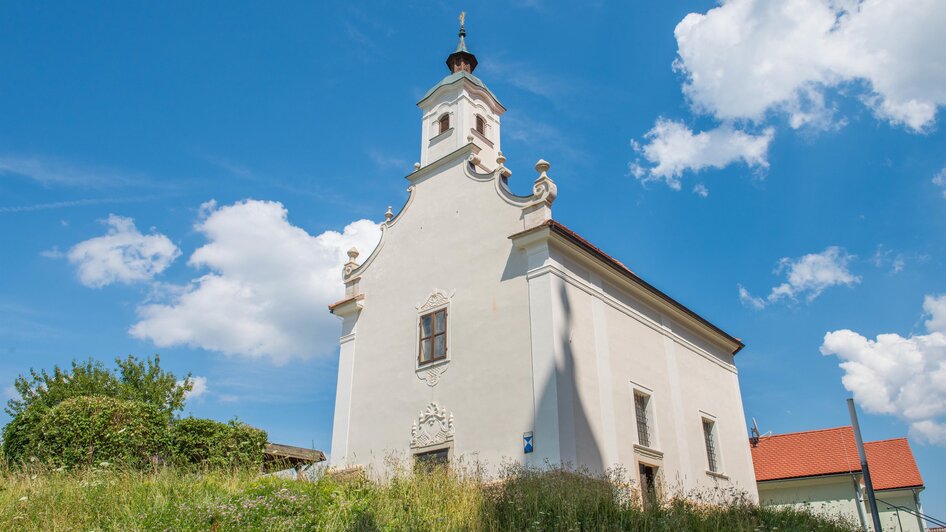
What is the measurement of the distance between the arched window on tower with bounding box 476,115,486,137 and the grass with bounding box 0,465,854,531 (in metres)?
13.2

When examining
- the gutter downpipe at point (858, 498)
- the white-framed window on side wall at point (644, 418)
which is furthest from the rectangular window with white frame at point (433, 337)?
the gutter downpipe at point (858, 498)

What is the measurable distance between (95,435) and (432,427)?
312 inches

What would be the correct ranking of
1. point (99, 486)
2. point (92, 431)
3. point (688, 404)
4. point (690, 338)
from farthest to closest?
point (690, 338), point (688, 404), point (92, 431), point (99, 486)

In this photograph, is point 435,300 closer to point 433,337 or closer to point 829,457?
point 433,337

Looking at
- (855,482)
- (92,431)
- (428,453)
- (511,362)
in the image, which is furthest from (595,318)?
(855,482)

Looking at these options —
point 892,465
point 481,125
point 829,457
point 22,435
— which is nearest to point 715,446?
point 829,457

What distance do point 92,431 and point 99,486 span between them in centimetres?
581

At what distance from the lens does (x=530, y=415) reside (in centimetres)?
1543

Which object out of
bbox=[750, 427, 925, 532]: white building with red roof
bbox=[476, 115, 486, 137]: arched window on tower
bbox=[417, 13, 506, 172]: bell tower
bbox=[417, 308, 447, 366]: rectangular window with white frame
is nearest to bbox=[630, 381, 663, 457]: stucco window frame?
bbox=[417, 308, 447, 366]: rectangular window with white frame

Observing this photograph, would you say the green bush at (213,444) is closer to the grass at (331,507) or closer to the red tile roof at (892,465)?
the grass at (331,507)

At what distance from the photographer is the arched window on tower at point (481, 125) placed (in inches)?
872

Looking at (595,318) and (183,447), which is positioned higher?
(595,318)

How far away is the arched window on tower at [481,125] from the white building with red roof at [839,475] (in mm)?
19764

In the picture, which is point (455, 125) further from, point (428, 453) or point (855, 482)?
point (855, 482)
